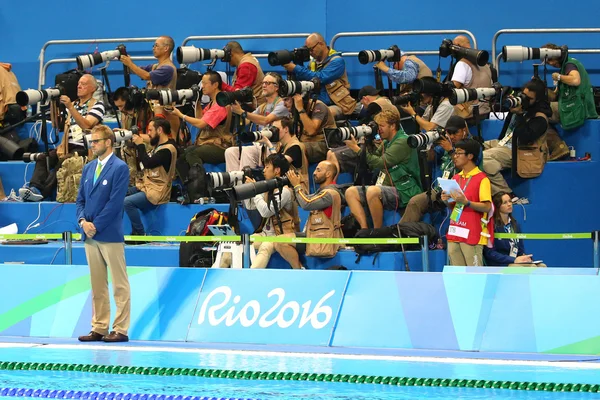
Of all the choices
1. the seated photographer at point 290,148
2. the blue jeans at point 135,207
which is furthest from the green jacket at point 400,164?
the blue jeans at point 135,207

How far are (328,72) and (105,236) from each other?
16.0 ft

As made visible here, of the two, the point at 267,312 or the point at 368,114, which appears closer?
the point at 267,312

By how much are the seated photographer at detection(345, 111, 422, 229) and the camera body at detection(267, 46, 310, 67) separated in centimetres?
153

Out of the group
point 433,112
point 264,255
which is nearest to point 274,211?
point 264,255

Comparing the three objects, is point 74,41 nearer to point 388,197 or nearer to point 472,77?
point 472,77

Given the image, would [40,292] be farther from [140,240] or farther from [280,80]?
[280,80]

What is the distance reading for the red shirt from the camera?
45.3 ft

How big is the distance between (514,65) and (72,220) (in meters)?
6.05

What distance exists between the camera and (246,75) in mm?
13867

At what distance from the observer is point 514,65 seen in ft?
50.3

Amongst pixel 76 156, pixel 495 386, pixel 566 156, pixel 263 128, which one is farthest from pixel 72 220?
pixel 495 386

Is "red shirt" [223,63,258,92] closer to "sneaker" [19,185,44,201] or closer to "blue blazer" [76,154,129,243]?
Result: "sneaker" [19,185,44,201]

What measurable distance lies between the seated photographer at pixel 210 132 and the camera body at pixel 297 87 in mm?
894

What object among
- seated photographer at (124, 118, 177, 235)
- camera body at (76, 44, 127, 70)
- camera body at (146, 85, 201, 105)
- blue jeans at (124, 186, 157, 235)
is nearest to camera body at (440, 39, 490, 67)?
camera body at (146, 85, 201, 105)
